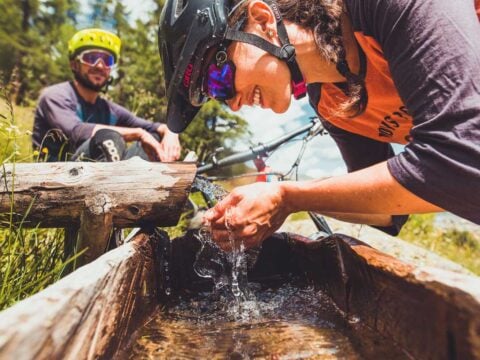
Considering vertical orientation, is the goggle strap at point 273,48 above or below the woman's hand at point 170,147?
above

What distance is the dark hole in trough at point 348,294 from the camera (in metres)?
1.02

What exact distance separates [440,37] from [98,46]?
14.7 ft

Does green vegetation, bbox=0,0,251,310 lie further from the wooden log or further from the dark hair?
the dark hair

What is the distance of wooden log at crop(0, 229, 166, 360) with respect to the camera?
728 mm

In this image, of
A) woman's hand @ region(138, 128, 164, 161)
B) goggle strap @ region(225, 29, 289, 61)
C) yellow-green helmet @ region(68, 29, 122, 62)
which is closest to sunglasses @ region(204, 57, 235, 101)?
goggle strap @ region(225, 29, 289, 61)

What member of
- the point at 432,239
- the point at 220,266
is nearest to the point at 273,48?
the point at 220,266

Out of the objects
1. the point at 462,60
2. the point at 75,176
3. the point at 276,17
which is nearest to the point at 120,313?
the point at 75,176

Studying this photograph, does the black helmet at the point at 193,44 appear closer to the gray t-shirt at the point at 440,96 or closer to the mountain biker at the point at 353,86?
the mountain biker at the point at 353,86

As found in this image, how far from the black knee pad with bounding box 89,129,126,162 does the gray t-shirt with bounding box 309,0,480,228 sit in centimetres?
242

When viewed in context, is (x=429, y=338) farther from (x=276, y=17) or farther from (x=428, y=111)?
(x=276, y=17)

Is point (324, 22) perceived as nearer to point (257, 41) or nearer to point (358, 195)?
point (257, 41)

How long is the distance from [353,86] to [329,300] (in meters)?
1.11

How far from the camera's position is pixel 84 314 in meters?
0.95

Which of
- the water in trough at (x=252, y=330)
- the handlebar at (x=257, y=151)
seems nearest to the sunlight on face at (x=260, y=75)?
the water in trough at (x=252, y=330)
